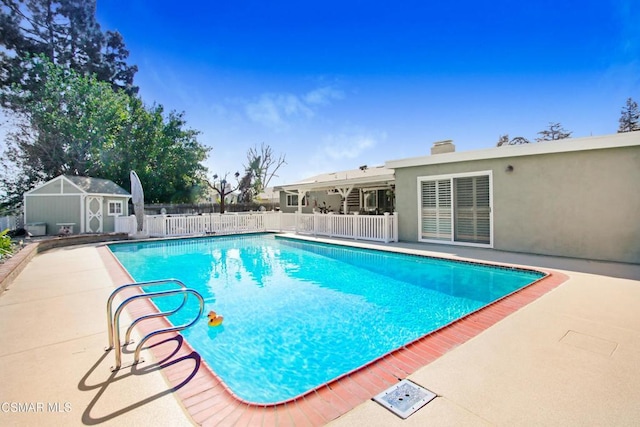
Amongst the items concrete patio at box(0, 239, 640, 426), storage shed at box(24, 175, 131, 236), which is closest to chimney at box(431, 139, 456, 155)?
concrete patio at box(0, 239, 640, 426)

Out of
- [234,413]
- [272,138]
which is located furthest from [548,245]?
[272,138]

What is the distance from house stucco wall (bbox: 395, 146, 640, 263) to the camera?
A: 773cm

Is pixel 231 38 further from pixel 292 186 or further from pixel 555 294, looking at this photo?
pixel 555 294

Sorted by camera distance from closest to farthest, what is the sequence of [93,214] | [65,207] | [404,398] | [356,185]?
[404,398] < [356,185] < [65,207] < [93,214]

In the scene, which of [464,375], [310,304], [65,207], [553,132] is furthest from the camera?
[553,132]

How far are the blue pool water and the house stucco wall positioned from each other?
2.62 metres

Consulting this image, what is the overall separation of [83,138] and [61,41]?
672 inches

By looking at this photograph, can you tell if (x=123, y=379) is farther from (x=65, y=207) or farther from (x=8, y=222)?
(x=8, y=222)

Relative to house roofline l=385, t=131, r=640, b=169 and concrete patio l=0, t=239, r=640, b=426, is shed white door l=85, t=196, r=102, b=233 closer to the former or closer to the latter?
concrete patio l=0, t=239, r=640, b=426

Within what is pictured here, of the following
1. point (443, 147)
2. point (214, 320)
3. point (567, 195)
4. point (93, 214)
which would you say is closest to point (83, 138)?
point (93, 214)

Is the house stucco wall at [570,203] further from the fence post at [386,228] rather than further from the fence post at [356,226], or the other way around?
the fence post at [356,226]

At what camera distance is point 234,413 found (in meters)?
2.34

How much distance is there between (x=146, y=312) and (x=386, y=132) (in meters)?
22.5

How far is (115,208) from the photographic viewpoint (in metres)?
18.0
